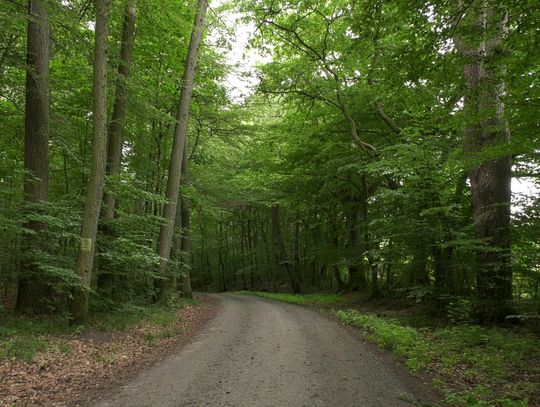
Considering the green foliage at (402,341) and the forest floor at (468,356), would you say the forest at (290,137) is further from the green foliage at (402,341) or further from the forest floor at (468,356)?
the green foliage at (402,341)

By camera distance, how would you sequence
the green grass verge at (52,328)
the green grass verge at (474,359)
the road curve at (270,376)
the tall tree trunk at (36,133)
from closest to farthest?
the road curve at (270,376)
the green grass verge at (474,359)
the green grass verge at (52,328)
the tall tree trunk at (36,133)

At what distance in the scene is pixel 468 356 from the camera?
7246 mm

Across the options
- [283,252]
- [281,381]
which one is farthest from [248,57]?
[283,252]

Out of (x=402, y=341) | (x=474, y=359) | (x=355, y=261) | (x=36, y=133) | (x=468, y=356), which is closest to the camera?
(x=474, y=359)

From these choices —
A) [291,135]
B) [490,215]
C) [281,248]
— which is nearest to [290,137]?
[291,135]

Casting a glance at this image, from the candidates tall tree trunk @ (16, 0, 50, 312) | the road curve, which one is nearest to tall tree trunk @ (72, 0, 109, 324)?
tall tree trunk @ (16, 0, 50, 312)

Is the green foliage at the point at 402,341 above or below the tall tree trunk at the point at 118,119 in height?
below

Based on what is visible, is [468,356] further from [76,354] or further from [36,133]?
[36,133]

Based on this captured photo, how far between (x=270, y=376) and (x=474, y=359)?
3561mm

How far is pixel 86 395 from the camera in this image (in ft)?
18.7

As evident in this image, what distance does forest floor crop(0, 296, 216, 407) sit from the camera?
226 inches

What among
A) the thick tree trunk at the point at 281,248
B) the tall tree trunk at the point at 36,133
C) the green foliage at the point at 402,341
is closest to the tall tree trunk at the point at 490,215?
the green foliage at the point at 402,341

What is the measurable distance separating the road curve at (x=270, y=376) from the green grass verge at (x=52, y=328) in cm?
200

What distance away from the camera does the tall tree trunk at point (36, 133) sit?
966 centimetres
